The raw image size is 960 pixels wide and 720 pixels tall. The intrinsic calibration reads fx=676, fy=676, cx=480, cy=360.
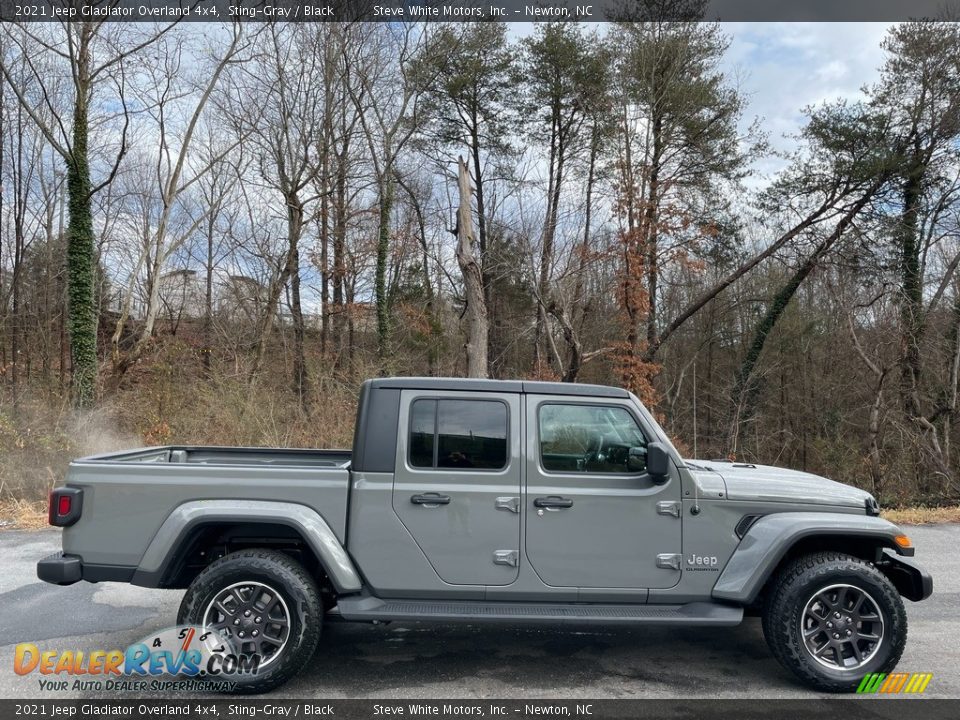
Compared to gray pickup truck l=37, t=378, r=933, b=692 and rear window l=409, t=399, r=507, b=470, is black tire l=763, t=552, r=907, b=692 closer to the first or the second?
gray pickup truck l=37, t=378, r=933, b=692

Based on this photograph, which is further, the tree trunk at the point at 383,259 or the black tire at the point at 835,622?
the tree trunk at the point at 383,259

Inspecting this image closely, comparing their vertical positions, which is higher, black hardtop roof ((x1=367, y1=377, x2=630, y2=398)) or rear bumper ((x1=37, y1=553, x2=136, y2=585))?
black hardtop roof ((x1=367, y1=377, x2=630, y2=398))

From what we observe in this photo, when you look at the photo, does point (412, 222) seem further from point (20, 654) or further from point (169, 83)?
point (20, 654)

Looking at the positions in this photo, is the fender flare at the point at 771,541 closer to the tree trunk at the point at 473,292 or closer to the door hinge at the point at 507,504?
the door hinge at the point at 507,504

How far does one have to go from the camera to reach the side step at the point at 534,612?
4.03 m

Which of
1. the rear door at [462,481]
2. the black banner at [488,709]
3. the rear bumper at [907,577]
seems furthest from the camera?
the rear bumper at [907,577]

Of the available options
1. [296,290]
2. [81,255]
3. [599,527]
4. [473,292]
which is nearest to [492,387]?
[599,527]

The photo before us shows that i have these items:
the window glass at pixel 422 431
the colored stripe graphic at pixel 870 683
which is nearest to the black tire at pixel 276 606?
the window glass at pixel 422 431

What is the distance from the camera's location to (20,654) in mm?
4488

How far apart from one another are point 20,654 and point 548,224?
18.9 m

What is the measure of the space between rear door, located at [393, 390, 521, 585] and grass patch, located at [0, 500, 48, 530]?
715 cm

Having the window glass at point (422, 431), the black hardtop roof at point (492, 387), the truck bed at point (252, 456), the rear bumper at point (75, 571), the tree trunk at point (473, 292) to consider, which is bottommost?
the rear bumper at point (75, 571)

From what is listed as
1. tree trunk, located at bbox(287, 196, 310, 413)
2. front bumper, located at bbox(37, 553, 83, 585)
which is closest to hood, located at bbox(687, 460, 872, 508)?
front bumper, located at bbox(37, 553, 83, 585)

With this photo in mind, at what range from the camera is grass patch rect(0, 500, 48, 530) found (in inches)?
352
